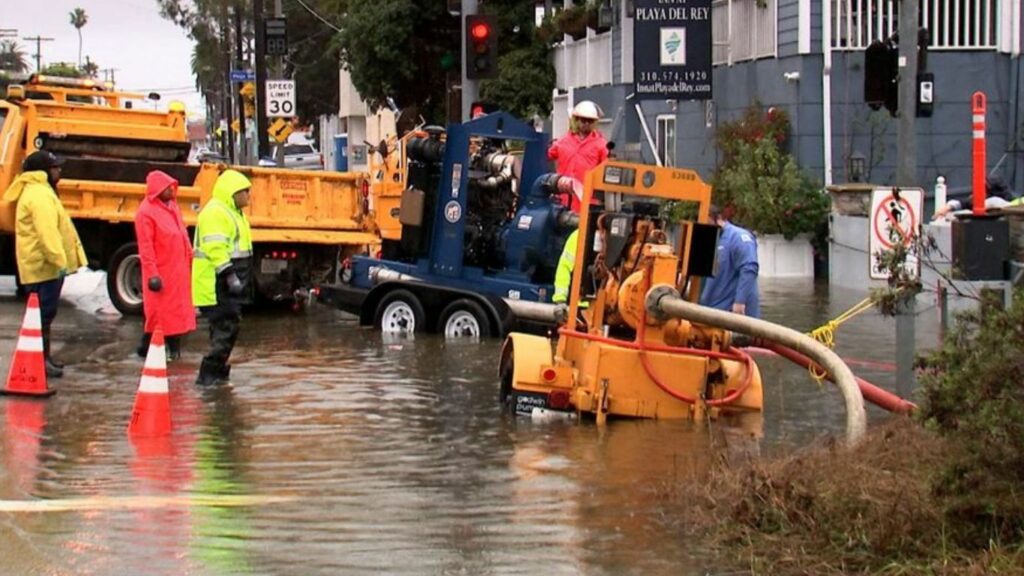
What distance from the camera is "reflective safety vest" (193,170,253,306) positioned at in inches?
506

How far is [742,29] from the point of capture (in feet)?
89.1

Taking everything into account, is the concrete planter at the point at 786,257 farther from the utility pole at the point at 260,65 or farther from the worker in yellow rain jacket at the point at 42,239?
the utility pole at the point at 260,65

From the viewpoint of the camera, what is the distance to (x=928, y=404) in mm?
6676

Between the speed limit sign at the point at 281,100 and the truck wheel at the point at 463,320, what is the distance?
16645 mm

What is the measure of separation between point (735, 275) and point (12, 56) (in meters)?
116

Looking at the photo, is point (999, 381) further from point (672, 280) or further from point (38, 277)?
point (38, 277)

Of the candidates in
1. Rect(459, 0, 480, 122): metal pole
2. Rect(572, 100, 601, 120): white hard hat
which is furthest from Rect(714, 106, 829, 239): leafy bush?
Rect(572, 100, 601, 120): white hard hat

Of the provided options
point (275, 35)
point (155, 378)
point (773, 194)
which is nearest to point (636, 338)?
point (155, 378)

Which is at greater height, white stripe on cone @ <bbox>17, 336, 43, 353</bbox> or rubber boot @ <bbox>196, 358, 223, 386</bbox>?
white stripe on cone @ <bbox>17, 336, 43, 353</bbox>

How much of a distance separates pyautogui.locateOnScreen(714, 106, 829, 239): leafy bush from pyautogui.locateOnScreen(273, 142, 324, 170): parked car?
21861 mm

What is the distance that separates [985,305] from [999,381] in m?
0.50

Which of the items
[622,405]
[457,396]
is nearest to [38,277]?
[457,396]

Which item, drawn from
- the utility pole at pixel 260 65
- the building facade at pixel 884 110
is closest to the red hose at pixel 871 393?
the building facade at pixel 884 110

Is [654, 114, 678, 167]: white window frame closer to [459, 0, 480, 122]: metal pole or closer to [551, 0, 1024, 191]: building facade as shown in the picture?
[551, 0, 1024, 191]: building facade
